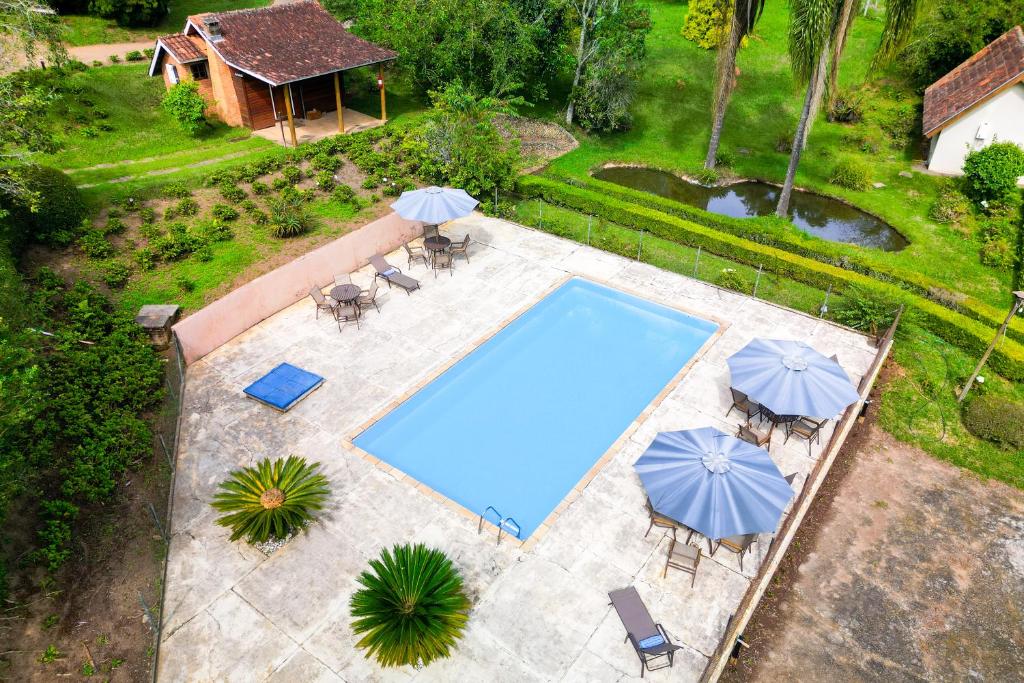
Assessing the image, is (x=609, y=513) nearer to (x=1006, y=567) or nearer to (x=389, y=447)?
(x=389, y=447)

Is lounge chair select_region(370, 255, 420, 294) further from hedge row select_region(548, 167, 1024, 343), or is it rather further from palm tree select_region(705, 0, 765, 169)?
palm tree select_region(705, 0, 765, 169)

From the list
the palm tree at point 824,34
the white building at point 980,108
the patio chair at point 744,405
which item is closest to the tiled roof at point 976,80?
the white building at point 980,108

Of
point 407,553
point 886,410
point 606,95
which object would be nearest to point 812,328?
point 886,410

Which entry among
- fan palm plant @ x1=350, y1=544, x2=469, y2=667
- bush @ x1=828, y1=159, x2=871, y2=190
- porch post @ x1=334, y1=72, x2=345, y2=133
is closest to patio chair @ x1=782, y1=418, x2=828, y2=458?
fan palm plant @ x1=350, y1=544, x2=469, y2=667

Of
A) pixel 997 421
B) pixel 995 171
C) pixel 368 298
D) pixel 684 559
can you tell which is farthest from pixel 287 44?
pixel 995 171

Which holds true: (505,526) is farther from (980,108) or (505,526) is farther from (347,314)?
(980,108)

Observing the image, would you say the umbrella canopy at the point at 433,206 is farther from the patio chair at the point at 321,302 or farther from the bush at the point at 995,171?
the bush at the point at 995,171
